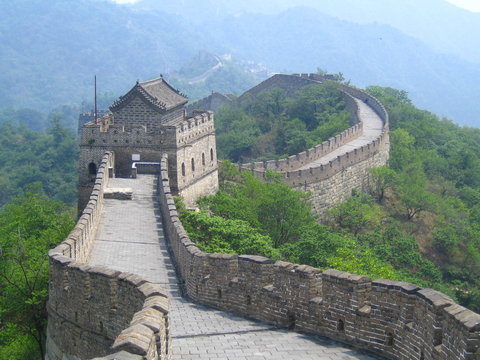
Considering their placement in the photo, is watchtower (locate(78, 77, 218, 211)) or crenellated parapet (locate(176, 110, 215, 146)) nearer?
watchtower (locate(78, 77, 218, 211))

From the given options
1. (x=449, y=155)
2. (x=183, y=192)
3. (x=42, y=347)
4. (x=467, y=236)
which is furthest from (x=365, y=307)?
(x=449, y=155)

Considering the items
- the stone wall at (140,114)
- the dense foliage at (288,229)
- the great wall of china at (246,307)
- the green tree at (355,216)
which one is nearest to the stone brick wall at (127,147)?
the stone wall at (140,114)

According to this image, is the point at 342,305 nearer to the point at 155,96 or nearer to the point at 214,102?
the point at 155,96

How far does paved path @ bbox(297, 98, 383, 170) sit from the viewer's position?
37281mm

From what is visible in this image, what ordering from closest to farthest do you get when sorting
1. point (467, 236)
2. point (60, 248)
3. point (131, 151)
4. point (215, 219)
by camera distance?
1. point (60, 248)
2. point (215, 219)
3. point (131, 151)
4. point (467, 236)

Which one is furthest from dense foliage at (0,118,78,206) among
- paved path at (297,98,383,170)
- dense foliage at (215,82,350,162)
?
paved path at (297,98,383,170)

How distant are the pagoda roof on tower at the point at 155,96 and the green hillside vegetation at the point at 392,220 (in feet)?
10.7

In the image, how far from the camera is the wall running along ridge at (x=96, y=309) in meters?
8.20

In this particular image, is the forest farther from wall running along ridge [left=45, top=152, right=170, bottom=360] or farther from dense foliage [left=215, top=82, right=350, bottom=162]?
wall running along ridge [left=45, top=152, right=170, bottom=360]

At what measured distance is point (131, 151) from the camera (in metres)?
25.2

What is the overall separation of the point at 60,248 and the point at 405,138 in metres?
34.2

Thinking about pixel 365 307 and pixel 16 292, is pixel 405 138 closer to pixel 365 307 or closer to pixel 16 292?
pixel 16 292

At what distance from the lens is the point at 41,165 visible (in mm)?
73000

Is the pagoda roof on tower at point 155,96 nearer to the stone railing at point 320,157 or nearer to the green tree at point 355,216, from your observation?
the stone railing at point 320,157
